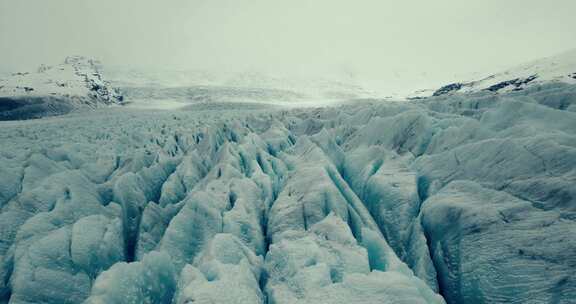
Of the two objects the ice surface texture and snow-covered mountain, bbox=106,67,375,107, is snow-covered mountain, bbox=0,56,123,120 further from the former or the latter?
the ice surface texture

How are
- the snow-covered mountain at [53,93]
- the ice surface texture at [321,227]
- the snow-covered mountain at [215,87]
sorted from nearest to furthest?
the ice surface texture at [321,227] → the snow-covered mountain at [53,93] → the snow-covered mountain at [215,87]

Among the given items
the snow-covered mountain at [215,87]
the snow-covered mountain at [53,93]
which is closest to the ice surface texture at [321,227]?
the snow-covered mountain at [53,93]

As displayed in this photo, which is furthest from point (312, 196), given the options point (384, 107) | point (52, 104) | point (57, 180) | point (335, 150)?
point (52, 104)

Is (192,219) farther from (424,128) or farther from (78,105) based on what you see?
(78,105)

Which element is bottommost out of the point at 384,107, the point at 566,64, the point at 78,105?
the point at 78,105

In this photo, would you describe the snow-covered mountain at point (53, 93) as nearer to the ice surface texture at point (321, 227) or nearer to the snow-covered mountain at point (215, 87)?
the snow-covered mountain at point (215, 87)

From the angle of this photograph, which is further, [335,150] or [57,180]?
[335,150]

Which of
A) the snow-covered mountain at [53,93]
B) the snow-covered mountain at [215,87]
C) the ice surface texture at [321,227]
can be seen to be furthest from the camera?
the snow-covered mountain at [215,87]
